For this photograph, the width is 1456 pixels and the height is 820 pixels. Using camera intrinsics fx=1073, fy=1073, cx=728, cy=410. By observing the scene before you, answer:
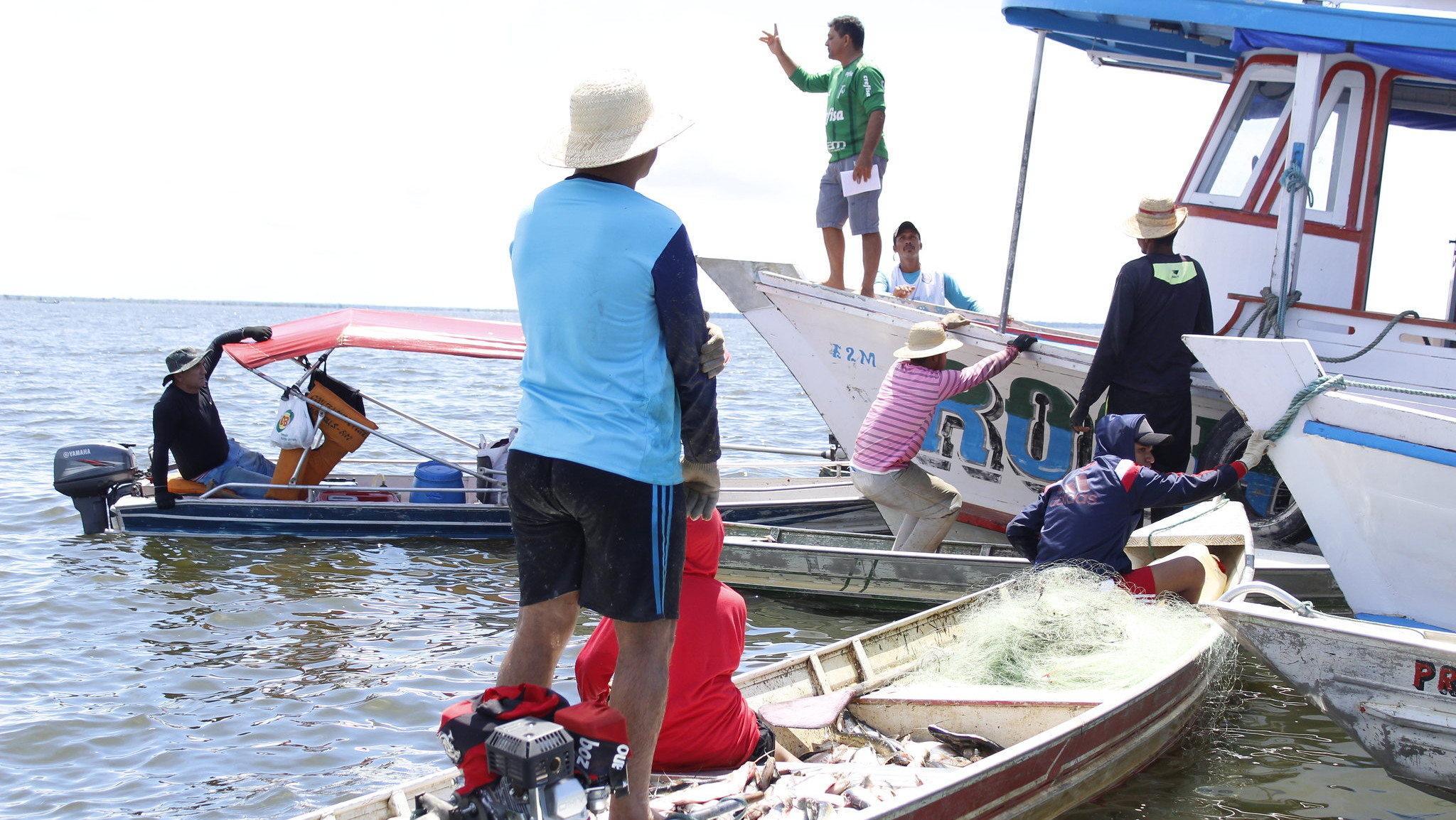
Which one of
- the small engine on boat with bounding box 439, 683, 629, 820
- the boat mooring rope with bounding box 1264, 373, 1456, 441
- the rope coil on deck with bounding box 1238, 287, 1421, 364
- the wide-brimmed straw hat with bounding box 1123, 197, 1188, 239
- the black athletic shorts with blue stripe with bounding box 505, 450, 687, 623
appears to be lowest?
the small engine on boat with bounding box 439, 683, 629, 820

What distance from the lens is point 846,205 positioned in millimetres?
8734

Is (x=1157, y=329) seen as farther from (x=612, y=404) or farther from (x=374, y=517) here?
(x=374, y=517)

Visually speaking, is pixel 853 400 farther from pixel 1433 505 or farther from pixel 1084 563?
pixel 1433 505

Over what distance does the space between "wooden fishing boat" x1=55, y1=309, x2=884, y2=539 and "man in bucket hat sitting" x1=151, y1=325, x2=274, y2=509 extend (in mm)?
139

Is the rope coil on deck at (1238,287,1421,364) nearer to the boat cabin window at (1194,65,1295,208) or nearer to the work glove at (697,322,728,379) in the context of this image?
the boat cabin window at (1194,65,1295,208)

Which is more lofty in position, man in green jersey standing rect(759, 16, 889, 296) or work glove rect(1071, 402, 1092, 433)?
man in green jersey standing rect(759, 16, 889, 296)

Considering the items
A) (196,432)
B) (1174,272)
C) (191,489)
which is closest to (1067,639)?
(1174,272)

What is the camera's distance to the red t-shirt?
3754mm

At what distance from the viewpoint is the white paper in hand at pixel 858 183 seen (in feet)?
27.7

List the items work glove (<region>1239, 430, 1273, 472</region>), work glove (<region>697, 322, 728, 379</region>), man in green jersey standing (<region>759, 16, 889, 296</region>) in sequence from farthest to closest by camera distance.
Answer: man in green jersey standing (<region>759, 16, 889, 296</region>), work glove (<region>1239, 430, 1273, 472</region>), work glove (<region>697, 322, 728, 379</region>)

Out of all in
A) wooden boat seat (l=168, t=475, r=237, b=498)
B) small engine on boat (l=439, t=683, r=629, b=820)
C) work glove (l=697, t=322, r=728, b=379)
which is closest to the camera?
small engine on boat (l=439, t=683, r=629, b=820)

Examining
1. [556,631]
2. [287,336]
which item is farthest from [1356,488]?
[287,336]

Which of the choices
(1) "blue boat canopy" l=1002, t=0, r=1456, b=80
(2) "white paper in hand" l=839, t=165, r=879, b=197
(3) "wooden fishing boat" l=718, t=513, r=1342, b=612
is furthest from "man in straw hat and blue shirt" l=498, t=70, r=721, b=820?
(2) "white paper in hand" l=839, t=165, r=879, b=197

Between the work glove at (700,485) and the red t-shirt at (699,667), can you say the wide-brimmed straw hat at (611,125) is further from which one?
the red t-shirt at (699,667)
